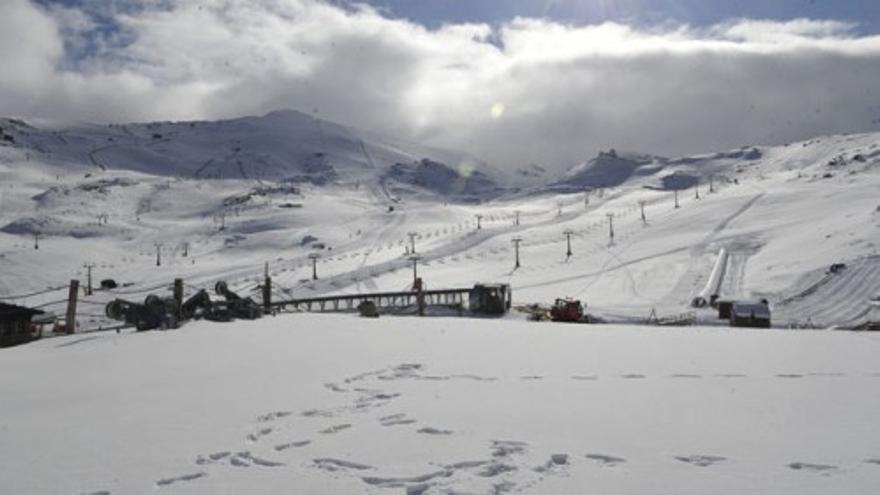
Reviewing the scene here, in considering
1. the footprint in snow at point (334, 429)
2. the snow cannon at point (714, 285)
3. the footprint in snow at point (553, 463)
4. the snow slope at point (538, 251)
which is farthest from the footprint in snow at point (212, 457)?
the snow cannon at point (714, 285)

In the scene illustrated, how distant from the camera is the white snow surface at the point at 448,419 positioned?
5.73 meters

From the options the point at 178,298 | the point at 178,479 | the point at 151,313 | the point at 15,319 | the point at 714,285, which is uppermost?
the point at 714,285

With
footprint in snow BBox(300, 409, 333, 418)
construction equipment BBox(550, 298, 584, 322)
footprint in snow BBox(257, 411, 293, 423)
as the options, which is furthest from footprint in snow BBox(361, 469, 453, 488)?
construction equipment BBox(550, 298, 584, 322)

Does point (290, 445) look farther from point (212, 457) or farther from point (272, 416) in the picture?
point (272, 416)

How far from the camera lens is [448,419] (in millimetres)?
7727

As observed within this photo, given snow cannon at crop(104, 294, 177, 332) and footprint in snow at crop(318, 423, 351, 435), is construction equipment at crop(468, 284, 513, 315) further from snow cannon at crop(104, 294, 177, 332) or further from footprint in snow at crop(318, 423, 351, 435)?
footprint in snow at crop(318, 423, 351, 435)

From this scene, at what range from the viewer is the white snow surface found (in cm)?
573

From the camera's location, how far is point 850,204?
343 ft

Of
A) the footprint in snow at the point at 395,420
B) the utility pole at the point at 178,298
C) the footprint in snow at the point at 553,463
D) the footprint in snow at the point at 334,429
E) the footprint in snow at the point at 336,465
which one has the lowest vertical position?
the footprint in snow at the point at 336,465

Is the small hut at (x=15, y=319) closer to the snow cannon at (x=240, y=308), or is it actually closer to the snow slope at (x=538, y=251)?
the snow slope at (x=538, y=251)

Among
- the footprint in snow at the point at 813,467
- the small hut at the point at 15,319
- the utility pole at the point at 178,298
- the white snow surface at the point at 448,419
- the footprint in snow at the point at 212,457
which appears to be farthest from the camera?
the small hut at the point at 15,319

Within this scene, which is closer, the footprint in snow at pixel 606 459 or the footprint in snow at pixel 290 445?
the footprint in snow at pixel 606 459

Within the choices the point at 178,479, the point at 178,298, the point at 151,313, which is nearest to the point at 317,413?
the point at 178,479

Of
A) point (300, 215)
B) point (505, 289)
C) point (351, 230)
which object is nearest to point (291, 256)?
point (351, 230)
